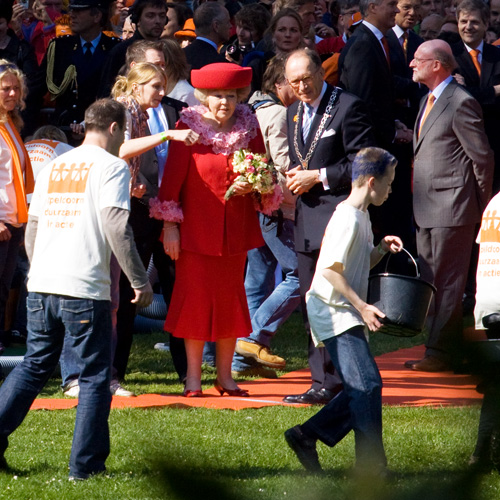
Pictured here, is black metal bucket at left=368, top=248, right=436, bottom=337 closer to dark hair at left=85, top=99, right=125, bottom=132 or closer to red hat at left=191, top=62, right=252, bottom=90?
dark hair at left=85, top=99, right=125, bottom=132

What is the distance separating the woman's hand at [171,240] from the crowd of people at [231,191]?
0.01 metres

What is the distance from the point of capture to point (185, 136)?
5.92 meters

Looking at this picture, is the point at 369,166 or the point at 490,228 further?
the point at 490,228

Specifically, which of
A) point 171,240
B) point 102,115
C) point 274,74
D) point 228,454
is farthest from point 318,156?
point 228,454

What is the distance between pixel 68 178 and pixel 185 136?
1612 mm

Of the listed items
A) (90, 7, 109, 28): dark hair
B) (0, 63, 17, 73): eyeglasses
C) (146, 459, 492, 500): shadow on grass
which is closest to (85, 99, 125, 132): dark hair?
(0, 63, 17, 73): eyeglasses

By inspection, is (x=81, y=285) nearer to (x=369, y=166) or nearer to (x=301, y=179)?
(x=369, y=166)

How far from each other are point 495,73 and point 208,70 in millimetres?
3440

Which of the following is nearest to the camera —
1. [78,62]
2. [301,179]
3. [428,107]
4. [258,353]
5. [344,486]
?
[344,486]

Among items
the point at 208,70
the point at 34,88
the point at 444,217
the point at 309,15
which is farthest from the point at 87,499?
the point at 309,15

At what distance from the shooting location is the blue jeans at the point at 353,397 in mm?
4176

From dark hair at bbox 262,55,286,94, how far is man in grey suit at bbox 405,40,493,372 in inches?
43.2

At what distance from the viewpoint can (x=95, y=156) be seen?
4.43 meters

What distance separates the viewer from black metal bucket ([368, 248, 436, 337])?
4625 millimetres
